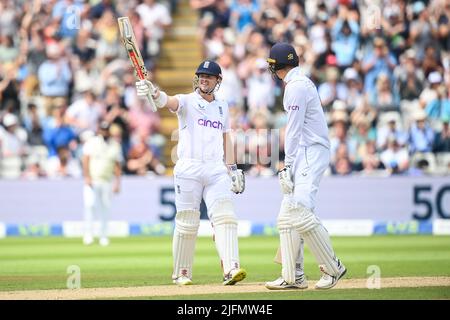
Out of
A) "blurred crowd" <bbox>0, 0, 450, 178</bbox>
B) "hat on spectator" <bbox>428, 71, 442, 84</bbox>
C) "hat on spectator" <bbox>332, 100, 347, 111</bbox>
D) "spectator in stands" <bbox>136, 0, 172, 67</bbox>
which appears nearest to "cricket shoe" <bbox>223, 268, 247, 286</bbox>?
"blurred crowd" <bbox>0, 0, 450, 178</bbox>

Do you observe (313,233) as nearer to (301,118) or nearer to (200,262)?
(301,118)

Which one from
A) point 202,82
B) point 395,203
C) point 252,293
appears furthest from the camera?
point 395,203

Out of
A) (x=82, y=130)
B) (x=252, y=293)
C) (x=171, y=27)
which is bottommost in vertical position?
(x=252, y=293)

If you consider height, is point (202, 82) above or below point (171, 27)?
below

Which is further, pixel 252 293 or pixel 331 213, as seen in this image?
pixel 331 213

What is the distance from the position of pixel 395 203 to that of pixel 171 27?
6.52m

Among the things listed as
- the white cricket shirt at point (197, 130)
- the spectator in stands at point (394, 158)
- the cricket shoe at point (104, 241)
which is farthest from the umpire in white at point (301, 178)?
the spectator in stands at point (394, 158)

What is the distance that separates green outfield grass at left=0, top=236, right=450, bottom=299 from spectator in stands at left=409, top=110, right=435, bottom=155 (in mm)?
2152

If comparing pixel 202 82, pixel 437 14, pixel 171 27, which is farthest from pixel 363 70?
pixel 202 82

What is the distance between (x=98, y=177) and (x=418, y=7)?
304 inches

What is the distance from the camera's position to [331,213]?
1978 cm

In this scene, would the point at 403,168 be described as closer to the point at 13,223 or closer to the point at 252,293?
the point at 13,223

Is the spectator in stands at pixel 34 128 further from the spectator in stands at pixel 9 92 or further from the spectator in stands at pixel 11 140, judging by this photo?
the spectator in stands at pixel 9 92

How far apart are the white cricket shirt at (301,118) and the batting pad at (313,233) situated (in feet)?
1.68
